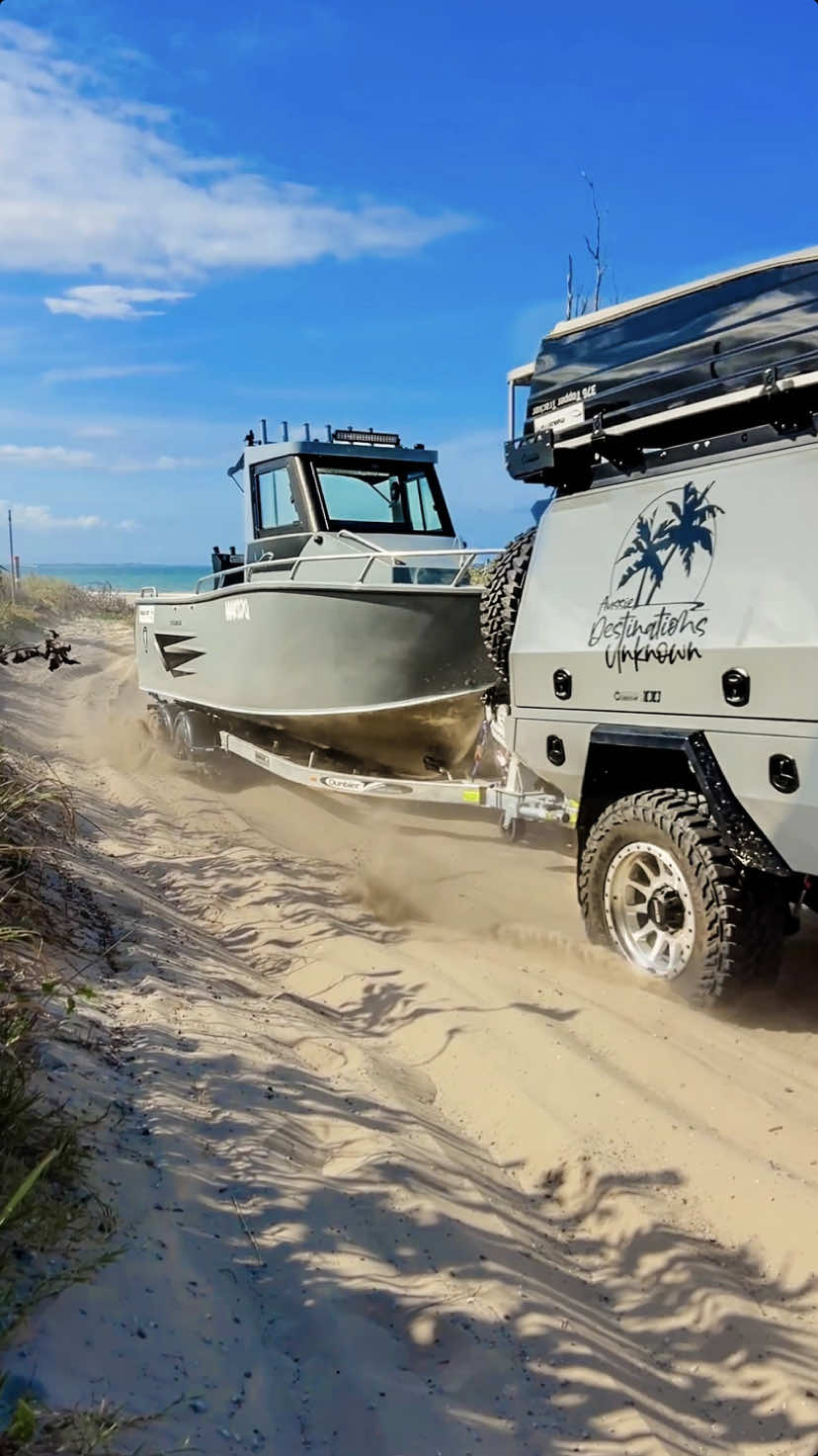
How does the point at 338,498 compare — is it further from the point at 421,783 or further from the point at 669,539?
the point at 669,539

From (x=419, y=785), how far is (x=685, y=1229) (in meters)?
4.21

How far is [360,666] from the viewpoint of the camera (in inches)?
313

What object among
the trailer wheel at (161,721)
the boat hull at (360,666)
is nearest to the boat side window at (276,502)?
the boat hull at (360,666)

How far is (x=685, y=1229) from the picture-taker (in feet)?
11.1

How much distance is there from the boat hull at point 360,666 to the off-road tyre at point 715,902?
293 cm

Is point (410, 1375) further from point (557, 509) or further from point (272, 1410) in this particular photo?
point (557, 509)

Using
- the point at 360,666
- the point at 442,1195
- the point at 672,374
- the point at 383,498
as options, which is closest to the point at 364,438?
the point at 383,498

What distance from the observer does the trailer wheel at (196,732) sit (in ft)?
35.2

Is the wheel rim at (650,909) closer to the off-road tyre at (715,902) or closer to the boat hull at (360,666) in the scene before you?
the off-road tyre at (715,902)

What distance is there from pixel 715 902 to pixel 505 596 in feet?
7.24

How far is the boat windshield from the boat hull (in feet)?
3.99

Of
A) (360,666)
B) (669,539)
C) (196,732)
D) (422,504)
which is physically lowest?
(196,732)

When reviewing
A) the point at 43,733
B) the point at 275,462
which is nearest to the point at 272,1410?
the point at 275,462

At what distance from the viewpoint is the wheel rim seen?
16.4ft
